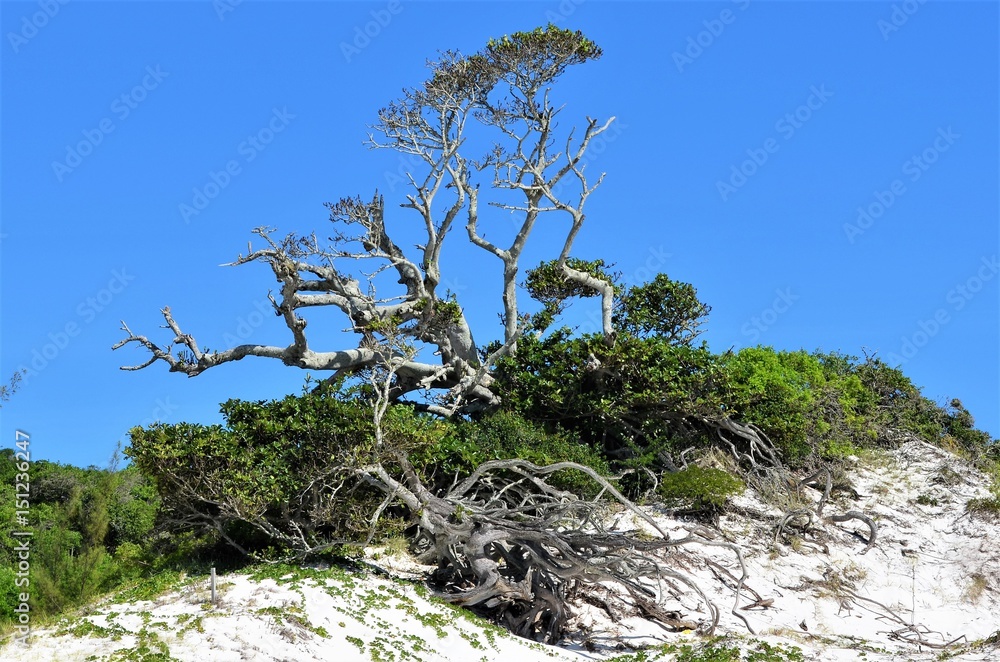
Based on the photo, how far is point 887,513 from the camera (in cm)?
2139

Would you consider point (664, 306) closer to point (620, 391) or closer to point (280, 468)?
point (620, 391)

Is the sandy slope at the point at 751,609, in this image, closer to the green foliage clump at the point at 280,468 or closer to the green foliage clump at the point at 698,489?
the green foliage clump at the point at 698,489

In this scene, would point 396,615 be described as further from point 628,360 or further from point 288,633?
point 628,360

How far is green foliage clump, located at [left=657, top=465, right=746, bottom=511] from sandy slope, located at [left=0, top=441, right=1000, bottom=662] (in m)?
0.40

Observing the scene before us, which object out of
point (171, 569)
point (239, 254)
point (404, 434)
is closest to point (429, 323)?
point (239, 254)

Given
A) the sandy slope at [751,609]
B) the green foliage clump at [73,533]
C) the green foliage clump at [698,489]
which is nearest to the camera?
the sandy slope at [751,609]

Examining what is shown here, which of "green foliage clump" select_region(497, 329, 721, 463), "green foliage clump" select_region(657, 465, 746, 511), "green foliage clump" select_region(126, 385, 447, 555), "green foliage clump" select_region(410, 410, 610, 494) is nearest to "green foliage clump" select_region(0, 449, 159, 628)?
"green foliage clump" select_region(126, 385, 447, 555)

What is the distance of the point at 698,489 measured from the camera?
1989cm

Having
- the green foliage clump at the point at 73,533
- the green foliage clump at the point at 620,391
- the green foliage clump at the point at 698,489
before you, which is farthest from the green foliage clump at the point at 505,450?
the green foliage clump at the point at 73,533

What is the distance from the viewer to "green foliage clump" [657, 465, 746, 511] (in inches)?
783

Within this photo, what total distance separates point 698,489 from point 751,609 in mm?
3016

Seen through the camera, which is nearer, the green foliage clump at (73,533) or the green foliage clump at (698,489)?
the green foliage clump at (73,533)

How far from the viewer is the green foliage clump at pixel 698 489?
65.3 feet

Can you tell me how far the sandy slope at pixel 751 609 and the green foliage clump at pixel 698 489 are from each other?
404 mm
